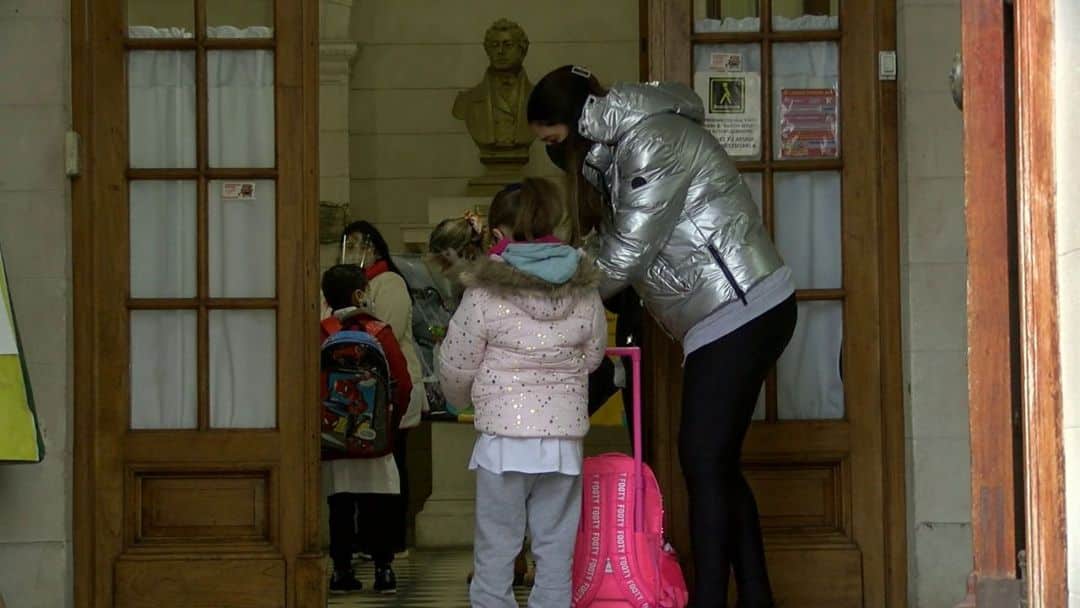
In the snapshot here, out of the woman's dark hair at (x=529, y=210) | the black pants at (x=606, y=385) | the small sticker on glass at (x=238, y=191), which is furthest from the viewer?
the small sticker on glass at (x=238, y=191)

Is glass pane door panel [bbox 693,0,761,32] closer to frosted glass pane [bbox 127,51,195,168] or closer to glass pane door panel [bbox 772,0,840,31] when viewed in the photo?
glass pane door panel [bbox 772,0,840,31]

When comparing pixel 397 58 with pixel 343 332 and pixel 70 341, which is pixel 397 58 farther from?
pixel 70 341

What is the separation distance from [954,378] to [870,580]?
633 millimetres

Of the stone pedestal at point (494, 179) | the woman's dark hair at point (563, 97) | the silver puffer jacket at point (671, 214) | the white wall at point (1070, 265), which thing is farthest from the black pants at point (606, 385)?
the stone pedestal at point (494, 179)

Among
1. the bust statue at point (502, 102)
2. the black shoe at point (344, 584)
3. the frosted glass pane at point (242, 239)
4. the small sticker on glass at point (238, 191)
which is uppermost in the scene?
the bust statue at point (502, 102)

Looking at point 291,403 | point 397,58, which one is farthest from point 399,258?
point 291,403

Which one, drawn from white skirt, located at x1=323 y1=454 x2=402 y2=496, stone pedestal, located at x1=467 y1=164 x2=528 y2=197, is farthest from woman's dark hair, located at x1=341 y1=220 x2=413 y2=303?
stone pedestal, located at x1=467 y1=164 x2=528 y2=197

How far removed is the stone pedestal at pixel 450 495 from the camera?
8414 millimetres

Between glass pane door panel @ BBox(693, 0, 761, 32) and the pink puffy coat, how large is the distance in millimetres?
1088

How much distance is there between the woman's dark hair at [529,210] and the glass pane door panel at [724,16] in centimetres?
85

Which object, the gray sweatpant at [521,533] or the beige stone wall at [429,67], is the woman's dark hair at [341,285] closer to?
the gray sweatpant at [521,533]

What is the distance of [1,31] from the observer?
561cm

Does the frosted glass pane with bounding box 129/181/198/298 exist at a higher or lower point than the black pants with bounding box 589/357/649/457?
higher

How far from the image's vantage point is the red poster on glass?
18.9ft
